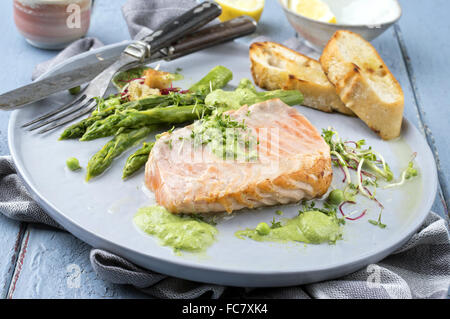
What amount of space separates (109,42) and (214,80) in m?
2.05

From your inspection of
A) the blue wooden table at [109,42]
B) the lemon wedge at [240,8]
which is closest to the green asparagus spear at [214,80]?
the lemon wedge at [240,8]

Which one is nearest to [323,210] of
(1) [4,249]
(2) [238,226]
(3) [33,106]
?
(2) [238,226]

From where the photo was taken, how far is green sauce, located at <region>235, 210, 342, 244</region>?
410cm

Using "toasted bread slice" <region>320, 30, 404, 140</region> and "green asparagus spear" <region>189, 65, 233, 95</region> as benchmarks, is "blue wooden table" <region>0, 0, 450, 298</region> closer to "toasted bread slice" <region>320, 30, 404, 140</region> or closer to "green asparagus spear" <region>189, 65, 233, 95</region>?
"toasted bread slice" <region>320, 30, 404, 140</region>

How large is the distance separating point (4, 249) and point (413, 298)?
10.2 feet

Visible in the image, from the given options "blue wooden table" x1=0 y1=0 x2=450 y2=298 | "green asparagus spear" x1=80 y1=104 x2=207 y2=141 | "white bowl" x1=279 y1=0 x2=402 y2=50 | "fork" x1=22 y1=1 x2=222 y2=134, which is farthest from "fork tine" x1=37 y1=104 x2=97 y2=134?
"white bowl" x1=279 y1=0 x2=402 y2=50

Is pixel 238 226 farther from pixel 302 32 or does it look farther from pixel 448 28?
pixel 448 28

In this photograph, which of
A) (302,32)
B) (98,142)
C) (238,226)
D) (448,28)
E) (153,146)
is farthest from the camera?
(448,28)

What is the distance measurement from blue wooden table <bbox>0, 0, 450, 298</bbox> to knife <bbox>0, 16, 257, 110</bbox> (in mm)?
499

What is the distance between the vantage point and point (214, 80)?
593cm

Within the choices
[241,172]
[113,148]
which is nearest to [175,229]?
[241,172]

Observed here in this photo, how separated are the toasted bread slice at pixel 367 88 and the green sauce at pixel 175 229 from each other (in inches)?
88.5

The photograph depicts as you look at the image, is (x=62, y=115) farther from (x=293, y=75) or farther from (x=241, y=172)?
(x=293, y=75)

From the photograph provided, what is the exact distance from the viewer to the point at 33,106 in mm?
5270
